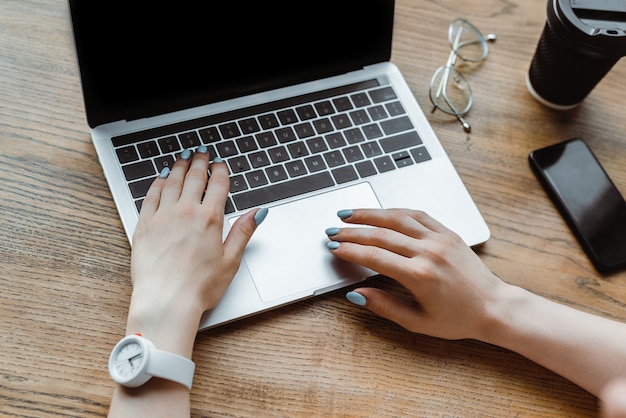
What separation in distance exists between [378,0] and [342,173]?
0.83 ft

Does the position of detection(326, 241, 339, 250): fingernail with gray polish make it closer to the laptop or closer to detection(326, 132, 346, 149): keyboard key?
the laptop

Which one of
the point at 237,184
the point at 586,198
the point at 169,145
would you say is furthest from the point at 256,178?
the point at 586,198

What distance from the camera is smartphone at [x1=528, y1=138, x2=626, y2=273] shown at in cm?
87

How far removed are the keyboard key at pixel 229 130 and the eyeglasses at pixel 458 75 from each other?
0.32 metres

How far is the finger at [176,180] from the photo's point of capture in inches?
31.2

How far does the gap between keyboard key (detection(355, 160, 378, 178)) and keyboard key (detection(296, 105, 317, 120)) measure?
0.33 feet

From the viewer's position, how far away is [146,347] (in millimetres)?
666

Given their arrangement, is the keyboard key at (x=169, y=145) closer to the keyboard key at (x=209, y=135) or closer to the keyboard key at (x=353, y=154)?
the keyboard key at (x=209, y=135)

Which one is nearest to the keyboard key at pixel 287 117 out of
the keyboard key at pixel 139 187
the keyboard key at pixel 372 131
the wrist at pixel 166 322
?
the keyboard key at pixel 372 131

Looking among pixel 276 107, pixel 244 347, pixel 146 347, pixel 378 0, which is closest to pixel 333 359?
pixel 244 347

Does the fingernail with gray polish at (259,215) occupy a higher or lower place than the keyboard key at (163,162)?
lower

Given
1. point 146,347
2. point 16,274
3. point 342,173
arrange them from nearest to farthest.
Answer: point 146,347 < point 16,274 < point 342,173

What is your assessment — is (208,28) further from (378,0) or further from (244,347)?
(244,347)

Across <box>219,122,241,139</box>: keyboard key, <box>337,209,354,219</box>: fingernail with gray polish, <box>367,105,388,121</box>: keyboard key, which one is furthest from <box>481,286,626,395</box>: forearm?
<box>219,122,241,139</box>: keyboard key
